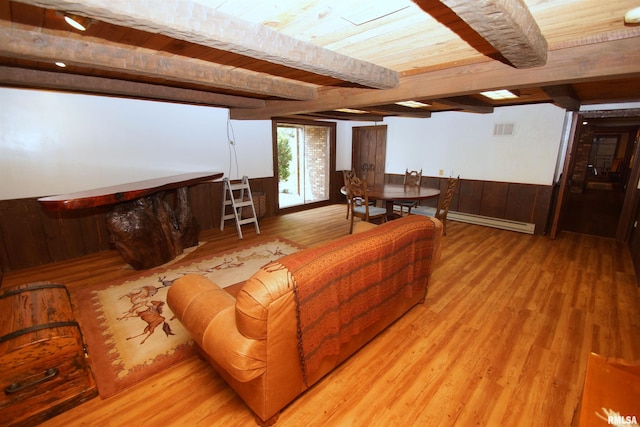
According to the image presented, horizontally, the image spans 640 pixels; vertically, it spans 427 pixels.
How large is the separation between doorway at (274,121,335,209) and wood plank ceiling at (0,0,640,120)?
4022 mm

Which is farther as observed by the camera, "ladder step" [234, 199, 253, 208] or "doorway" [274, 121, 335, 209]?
"doorway" [274, 121, 335, 209]

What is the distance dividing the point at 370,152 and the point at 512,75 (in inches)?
196

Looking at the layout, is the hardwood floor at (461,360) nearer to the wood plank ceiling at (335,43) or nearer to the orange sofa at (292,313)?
the orange sofa at (292,313)

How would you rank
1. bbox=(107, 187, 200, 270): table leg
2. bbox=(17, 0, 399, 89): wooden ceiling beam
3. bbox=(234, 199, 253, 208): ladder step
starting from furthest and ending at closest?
bbox=(234, 199, 253, 208): ladder step, bbox=(107, 187, 200, 270): table leg, bbox=(17, 0, 399, 89): wooden ceiling beam

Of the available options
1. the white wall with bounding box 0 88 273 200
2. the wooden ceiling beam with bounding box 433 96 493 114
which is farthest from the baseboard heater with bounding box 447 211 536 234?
the white wall with bounding box 0 88 273 200

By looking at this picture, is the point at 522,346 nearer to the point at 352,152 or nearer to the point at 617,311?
the point at 617,311

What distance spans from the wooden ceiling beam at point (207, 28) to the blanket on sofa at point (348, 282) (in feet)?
3.85

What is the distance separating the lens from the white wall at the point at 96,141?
3.16 meters

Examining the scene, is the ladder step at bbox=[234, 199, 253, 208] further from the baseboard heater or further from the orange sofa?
the baseboard heater

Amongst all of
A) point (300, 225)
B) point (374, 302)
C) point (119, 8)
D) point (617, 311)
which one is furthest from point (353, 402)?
point (300, 225)

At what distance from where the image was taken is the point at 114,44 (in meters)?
1.92

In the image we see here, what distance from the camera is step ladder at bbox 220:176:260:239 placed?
15.0 ft

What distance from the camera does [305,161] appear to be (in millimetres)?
7273

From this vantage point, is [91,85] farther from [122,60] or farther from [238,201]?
[238,201]
